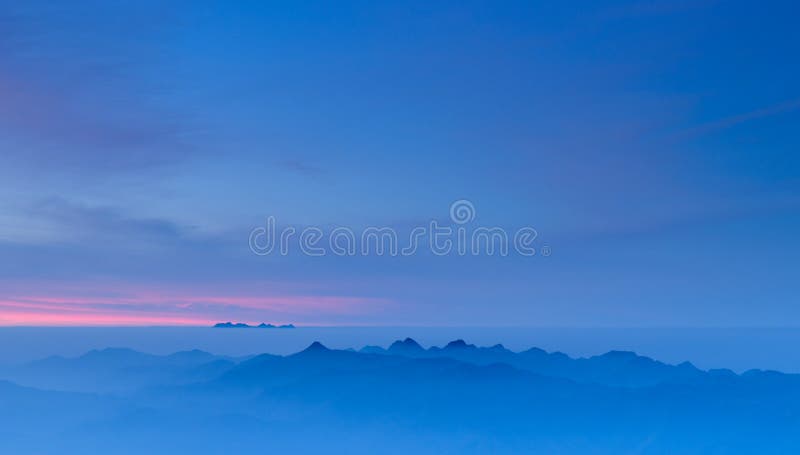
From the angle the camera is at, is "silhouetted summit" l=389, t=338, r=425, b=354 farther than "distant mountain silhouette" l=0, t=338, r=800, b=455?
Yes

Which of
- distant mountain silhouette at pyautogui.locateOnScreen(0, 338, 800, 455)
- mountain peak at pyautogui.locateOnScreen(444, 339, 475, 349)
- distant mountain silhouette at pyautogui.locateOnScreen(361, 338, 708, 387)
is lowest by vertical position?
distant mountain silhouette at pyautogui.locateOnScreen(0, 338, 800, 455)

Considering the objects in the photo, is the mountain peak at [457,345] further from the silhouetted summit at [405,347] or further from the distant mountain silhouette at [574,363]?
the silhouetted summit at [405,347]

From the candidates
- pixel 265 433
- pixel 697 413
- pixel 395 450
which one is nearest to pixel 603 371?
pixel 697 413

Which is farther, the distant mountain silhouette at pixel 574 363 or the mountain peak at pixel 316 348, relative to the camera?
the mountain peak at pixel 316 348

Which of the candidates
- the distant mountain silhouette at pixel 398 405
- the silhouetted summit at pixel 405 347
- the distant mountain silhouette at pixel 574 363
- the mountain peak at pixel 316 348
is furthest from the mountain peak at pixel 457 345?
the mountain peak at pixel 316 348

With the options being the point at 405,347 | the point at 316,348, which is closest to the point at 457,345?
the point at 405,347

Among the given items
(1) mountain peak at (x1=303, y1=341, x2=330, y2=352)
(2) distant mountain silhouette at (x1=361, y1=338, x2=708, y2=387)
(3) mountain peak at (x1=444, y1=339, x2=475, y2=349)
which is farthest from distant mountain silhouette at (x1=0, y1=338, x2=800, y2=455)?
(3) mountain peak at (x1=444, y1=339, x2=475, y2=349)

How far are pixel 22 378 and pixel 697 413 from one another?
79459 mm

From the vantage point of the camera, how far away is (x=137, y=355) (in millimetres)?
94062

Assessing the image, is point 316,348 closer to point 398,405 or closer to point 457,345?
point 398,405

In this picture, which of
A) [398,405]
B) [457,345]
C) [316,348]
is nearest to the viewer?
[398,405]

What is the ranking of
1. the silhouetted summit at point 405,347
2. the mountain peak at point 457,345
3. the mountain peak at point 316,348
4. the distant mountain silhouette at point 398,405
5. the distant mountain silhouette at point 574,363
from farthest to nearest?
1. the mountain peak at point 457,345
2. the silhouetted summit at point 405,347
3. the mountain peak at point 316,348
4. the distant mountain silhouette at point 574,363
5. the distant mountain silhouette at point 398,405

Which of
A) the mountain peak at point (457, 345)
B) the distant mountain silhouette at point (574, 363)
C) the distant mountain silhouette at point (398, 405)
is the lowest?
the distant mountain silhouette at point (398, 405)

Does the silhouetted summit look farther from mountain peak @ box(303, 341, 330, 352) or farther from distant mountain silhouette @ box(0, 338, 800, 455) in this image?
mountain peak @ box(303, 341, 330, 352)
